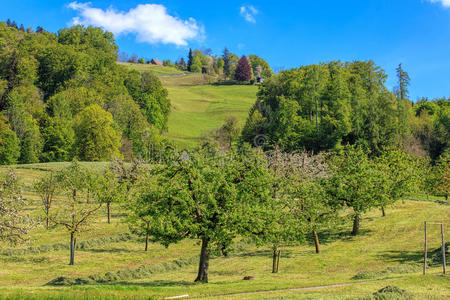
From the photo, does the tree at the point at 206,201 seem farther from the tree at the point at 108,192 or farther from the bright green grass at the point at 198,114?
the bright green grass at the point at 198,114

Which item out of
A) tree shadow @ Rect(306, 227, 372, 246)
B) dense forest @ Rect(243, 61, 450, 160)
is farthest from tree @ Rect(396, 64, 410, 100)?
tree shadow @ Rect(306, 227, 372, 246)

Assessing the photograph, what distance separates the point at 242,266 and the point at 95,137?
2871 inches

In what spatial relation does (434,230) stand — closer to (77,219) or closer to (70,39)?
(77,219)

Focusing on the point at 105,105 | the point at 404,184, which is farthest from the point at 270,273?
the point at 105,105

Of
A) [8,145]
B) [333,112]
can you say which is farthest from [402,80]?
[8,145]

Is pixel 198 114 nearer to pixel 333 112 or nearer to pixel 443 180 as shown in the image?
pixel 333 112

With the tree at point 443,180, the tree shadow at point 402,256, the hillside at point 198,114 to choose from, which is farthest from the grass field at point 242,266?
the hillside at point 198,114

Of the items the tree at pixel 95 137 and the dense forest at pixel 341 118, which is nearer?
the dense forest at pixel 341 118

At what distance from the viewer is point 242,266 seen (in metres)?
37.8

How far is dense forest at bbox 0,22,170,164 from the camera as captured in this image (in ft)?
329

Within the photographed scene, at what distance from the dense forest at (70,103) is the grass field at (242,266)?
49303 millimetres

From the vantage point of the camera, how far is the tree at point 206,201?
87.4ft

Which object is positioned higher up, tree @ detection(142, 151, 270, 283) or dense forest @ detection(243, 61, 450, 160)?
dense forest @ detection(243, 61, 450, 160)

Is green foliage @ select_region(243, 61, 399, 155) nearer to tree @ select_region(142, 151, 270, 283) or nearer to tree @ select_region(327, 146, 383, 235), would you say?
tree @ select_region(327, 146, 383, 235)
